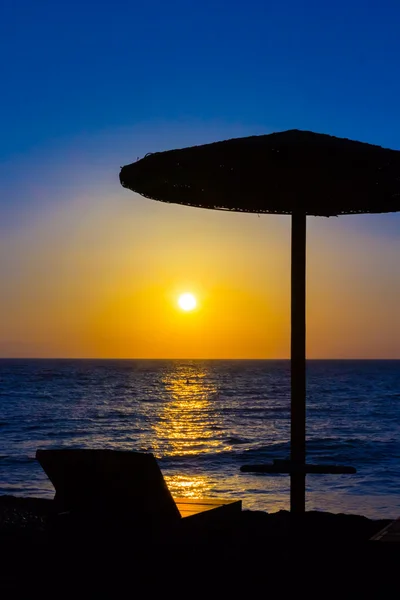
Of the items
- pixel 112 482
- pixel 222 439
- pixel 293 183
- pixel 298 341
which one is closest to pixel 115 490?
pixel 112 482

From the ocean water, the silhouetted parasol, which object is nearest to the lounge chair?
the silhouetted parasol

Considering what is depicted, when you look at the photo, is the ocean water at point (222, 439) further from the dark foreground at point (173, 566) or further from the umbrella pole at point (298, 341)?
the dark foreground at point (173, 566)

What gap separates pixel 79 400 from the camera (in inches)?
2323

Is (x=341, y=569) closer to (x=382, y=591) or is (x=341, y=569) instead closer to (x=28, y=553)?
(x=382, y=591)

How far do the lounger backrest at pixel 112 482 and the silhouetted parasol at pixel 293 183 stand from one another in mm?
797

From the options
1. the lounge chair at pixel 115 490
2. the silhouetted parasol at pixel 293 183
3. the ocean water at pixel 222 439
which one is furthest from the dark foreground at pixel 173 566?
the ocean water at pixel 222 439

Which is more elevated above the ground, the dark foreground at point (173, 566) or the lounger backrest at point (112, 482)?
the lounger backrest at point (112, 482)

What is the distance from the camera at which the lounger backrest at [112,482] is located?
5.40 metres

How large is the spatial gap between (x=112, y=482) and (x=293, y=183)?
269 cm

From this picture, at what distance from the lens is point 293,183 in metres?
6.51

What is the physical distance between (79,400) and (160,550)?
5436cm

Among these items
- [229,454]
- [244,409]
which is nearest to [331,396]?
[244,409]

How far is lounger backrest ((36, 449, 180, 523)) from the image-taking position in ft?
17.7

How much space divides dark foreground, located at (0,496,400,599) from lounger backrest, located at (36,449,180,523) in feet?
0.35
